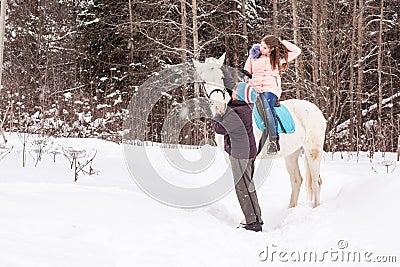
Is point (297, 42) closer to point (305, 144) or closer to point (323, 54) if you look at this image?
point (323, 54)

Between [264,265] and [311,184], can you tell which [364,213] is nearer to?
[264,265]

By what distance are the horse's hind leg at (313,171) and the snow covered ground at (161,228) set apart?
0.30 meters

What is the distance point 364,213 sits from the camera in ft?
12.8

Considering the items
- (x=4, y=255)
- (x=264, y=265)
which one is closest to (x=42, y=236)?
(x=4, y=255)

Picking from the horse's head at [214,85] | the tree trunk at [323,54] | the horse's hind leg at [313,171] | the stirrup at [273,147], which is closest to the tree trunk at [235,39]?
the tree trunk at [323,54]

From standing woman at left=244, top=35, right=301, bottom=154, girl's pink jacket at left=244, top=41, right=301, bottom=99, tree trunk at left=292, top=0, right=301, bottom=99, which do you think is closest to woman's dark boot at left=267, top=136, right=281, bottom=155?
standing woman at left=244, top=35, right=301, bottom=154

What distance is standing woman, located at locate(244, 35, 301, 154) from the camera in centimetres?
486

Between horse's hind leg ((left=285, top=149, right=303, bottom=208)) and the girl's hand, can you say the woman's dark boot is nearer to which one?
the girl's hand

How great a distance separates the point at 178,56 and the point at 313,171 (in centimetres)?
1097

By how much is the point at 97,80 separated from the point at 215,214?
1524cm

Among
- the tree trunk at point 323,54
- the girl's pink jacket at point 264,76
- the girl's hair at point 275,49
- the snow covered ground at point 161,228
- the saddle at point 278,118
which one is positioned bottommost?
the snow covered ground at point 161,228

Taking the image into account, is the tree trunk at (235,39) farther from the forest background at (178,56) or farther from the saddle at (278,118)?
the saddle at (278,118)

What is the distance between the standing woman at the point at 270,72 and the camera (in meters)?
4.86

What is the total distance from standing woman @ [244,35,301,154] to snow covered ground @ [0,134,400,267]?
1068 millimetres
